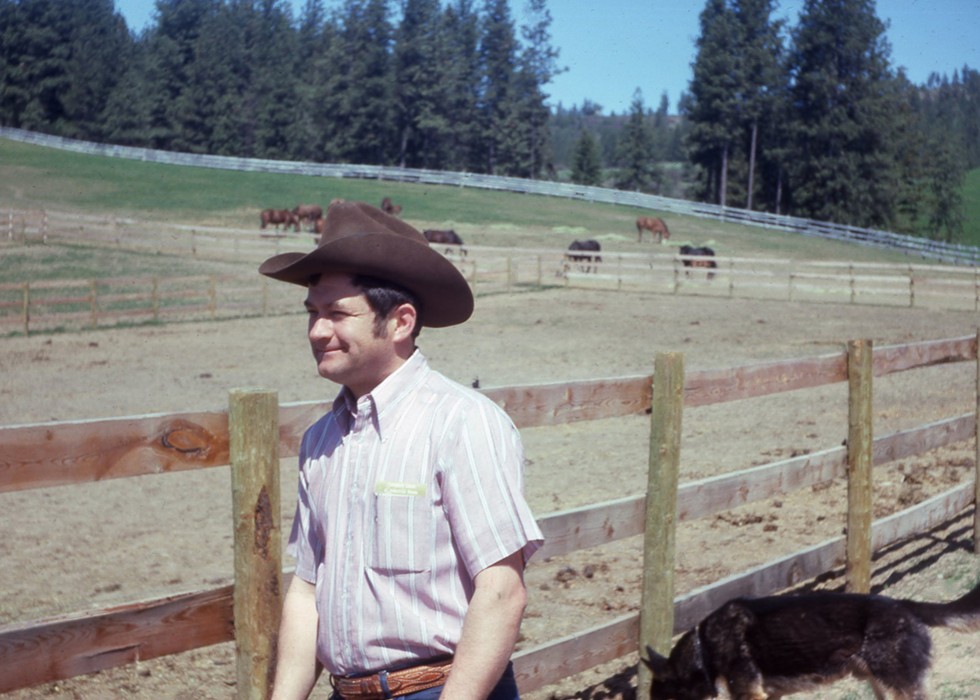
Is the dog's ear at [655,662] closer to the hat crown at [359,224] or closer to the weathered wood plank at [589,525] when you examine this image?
the weathered wood plank at [589,525]

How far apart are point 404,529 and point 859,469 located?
11.9 feet

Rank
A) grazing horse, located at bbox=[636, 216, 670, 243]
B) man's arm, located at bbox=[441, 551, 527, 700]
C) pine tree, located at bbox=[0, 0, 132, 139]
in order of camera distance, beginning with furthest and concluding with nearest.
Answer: grazing horse, located at bbox=[636, 216, 670, 243] → pine tree, located at bbox=[0, 0, 132, 139] → man's arm, located at bbox=[441, 551, 527, 700]

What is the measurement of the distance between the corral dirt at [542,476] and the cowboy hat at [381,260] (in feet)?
5.71

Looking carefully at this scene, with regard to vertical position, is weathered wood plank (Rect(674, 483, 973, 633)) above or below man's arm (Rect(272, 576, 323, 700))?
below

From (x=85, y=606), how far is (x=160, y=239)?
1129 inches

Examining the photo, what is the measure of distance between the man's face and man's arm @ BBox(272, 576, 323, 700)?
0.45 meters

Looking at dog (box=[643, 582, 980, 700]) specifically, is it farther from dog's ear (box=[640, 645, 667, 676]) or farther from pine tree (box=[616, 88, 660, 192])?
pine tree (box=[616, 88, 660, 192])


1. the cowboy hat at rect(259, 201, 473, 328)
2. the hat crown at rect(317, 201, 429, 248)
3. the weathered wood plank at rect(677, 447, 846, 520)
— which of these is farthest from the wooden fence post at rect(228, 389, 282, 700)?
the weathered wood plank at rect(677, 447, 846, 520)

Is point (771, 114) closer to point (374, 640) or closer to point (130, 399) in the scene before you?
point (130, 399)

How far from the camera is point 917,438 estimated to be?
5910 millimetres

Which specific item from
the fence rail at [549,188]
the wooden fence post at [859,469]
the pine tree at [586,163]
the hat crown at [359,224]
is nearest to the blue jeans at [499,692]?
the hat crown at [359,224]

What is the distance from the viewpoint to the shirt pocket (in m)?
2.04

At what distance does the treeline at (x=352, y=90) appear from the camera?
59.9 meters

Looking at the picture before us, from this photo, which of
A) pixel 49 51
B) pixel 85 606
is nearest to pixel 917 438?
pixel 85 606
